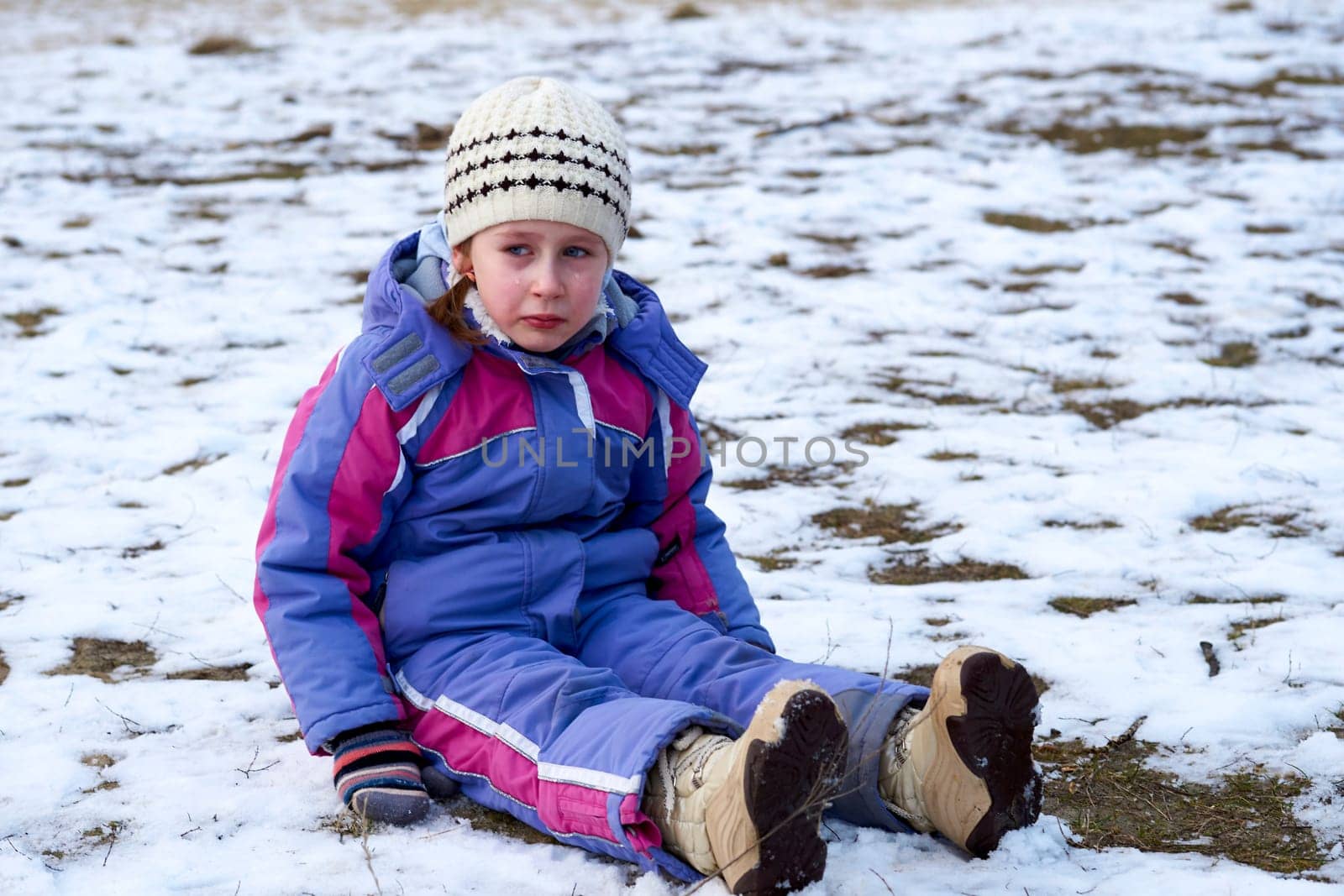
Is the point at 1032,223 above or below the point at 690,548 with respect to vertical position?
below

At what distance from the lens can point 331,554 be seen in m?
2.52

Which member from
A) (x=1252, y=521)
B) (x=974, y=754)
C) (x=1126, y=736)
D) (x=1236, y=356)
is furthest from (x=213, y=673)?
(x=1236, y=356)

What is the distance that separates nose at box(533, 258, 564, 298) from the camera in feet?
8.45

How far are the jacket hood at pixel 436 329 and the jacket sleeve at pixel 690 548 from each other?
9 centimetres

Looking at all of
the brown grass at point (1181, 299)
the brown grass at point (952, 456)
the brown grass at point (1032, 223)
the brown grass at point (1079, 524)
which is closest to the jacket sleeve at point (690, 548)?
the brown grass at point (1079, 524)

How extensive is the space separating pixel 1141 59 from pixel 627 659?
969cm

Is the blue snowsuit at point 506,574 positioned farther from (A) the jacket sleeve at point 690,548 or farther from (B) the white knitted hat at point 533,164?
(B) the white knitted hat at point 533,164

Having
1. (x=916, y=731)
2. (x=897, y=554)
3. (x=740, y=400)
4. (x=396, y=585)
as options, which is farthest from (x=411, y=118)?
(x=916, y=731)

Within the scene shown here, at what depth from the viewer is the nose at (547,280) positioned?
257 cm

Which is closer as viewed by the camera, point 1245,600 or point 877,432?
point 1245,600

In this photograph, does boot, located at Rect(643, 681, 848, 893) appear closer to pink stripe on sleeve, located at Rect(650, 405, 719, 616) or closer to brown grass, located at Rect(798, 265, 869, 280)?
pink stripe on sleeve, located at Rect(650, 405, 719, 616)

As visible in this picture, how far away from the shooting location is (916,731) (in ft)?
7.52

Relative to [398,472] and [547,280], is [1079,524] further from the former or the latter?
[398,472]

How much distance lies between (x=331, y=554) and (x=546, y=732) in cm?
54
